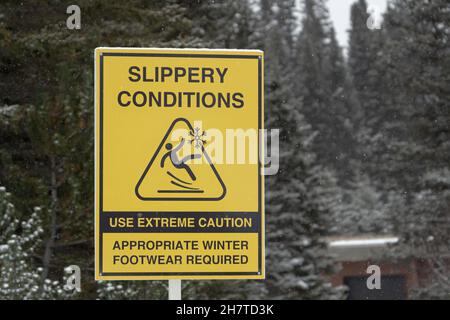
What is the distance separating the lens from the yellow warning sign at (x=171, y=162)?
18.8ft

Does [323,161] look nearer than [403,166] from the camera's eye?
No

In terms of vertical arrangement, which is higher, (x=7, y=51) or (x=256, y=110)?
(x=7, y=51)

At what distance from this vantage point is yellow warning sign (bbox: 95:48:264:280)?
5.73 m

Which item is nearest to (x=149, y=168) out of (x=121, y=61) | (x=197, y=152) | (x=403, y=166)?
(x=197, y=152)

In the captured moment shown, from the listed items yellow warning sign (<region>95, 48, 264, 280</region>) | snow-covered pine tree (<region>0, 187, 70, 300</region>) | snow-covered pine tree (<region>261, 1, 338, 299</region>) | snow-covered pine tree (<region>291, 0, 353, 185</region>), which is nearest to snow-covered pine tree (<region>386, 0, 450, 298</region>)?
snow-covered pine tree (<region>261, 1, 338, 299</region>)

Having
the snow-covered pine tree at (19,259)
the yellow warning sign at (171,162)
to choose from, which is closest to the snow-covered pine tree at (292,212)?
the snow-covered pine tree at (19,259)

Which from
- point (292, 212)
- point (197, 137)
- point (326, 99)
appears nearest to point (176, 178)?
point (197, 137)

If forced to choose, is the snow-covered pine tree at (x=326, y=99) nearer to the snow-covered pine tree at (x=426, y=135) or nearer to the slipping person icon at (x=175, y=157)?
the snow-covered pine tree at (x=426, y=135)

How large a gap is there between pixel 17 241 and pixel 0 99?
12.8 ft

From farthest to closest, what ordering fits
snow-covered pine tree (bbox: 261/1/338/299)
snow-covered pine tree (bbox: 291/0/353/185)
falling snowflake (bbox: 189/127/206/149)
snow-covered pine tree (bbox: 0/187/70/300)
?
snow-covered pine tree (bbox: 291/0/353/185), snow-covered pine tree (bbox: 261/1/338/299), snow-covered pine tree (bbox: 0/187/70/300), falling snowflake (bbox: 189/127/206/149)

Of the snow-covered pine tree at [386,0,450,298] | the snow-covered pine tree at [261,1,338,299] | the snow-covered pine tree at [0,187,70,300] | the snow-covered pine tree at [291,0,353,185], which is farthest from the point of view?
the snow-covered pine tree at [291,0,353,185]

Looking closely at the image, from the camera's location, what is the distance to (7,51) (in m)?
16.1

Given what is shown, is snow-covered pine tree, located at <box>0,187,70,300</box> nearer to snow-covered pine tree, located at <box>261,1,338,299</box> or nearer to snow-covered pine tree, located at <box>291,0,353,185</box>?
snow-covered pine tree, located at <box>261,1,338,299</box>

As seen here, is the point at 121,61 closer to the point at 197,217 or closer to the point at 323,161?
the point at 197,217
